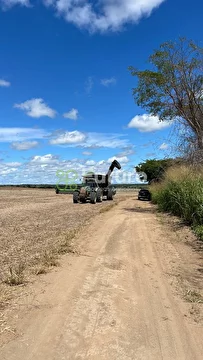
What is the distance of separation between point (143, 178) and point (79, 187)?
1562 inches

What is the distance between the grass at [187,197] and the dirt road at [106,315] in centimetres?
534

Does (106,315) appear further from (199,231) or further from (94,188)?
(94,188)

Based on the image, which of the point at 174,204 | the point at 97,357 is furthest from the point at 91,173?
the point at 97,357

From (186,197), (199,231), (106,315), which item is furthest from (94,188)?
(106,315)

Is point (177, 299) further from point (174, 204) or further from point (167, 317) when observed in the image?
A: point (174, 204)

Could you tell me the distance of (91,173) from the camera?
115 ft

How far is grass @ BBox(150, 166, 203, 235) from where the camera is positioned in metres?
13.3

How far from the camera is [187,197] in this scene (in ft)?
50.4

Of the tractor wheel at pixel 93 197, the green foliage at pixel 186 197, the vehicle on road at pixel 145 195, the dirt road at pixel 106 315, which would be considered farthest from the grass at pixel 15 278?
the vehicle on road at pixel 145 195

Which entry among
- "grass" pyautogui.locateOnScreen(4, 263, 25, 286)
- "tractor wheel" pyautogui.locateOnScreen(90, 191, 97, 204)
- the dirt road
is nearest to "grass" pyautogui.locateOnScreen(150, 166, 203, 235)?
the dirt road

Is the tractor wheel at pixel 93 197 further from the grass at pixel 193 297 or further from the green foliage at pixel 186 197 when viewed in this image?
the grass at pixel 193 297

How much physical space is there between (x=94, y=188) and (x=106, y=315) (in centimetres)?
2785

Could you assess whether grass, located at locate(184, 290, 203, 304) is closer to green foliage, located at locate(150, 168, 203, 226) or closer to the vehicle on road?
green foliage, located at locate(150, 168, 203, 226)

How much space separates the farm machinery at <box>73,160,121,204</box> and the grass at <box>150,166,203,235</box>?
1085cm
